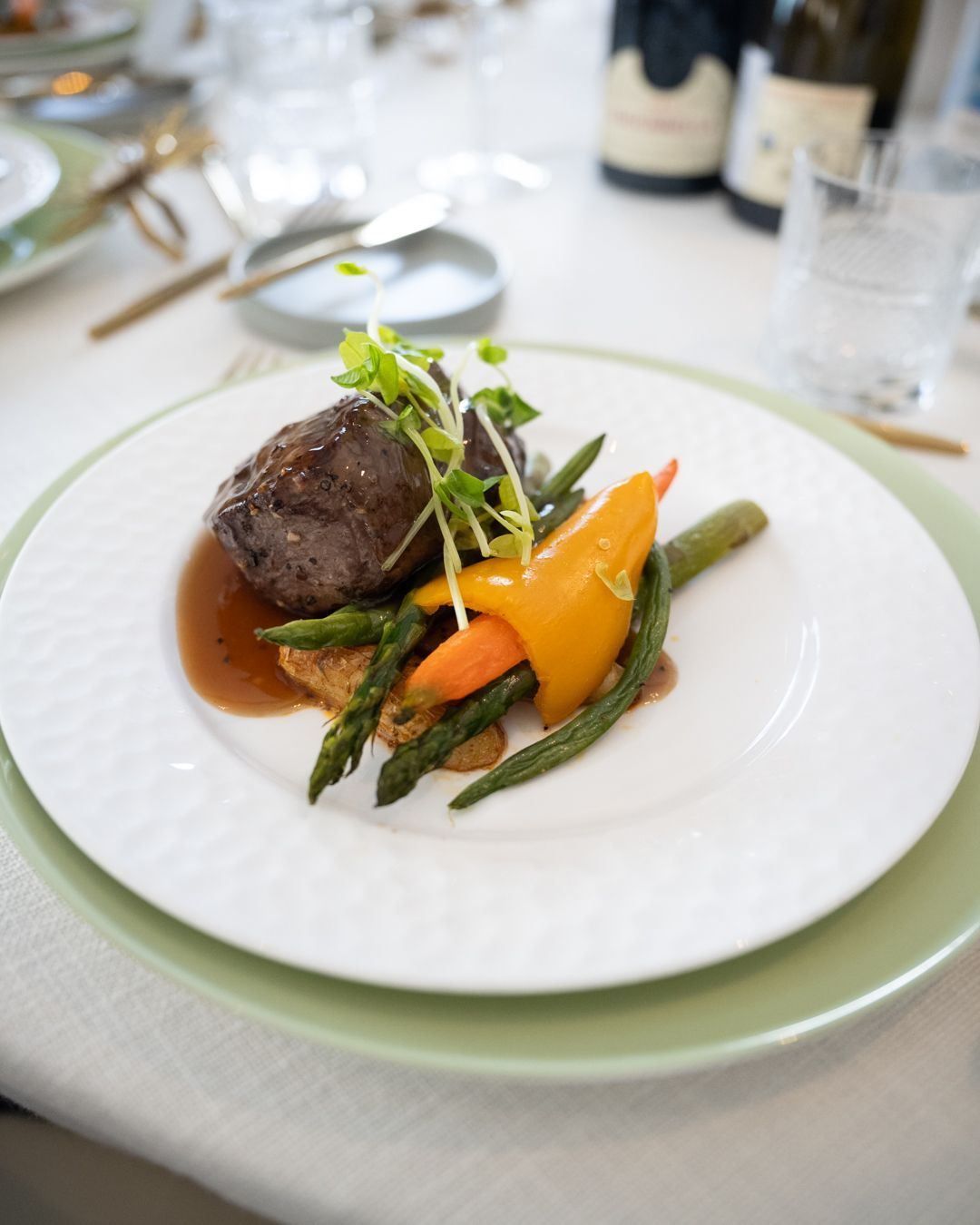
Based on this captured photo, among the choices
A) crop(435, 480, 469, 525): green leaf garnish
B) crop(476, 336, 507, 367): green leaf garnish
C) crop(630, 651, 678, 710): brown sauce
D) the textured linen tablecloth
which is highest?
crop(476, 336, 507, 367): green leaf garnish

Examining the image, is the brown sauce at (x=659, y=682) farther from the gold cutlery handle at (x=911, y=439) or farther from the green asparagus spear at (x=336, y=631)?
the gold cutlery handle at (x=911, y=439)

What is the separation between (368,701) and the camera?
1430 mm

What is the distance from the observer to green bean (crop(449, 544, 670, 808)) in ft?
4.49

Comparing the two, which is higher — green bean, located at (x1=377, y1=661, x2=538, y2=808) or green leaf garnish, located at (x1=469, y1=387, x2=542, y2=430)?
green leaf garnish, located at (x1=469, y1=387, x2=542, y2=430)

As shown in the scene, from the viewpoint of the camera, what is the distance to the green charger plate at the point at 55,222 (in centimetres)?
271

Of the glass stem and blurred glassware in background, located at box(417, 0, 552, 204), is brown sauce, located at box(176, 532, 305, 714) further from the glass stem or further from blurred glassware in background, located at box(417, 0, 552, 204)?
the glass stem

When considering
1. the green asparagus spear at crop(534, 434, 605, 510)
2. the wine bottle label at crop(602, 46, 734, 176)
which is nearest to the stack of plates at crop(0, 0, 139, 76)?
the wine bottle label at crop(602, 46, 734, 176)

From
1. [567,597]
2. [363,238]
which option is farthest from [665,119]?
[567,597]

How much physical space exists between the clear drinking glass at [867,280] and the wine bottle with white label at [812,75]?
0.36 m

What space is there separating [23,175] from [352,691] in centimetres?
222

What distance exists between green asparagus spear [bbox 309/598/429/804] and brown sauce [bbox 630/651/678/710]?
387 millimetres

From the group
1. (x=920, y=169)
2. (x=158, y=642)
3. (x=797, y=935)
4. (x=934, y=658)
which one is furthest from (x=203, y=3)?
(x=797, y=935)

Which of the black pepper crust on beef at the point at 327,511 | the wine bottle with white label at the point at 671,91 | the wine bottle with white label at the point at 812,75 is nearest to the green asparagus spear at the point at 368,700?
the black pepper crust on beef at the point at 327,511

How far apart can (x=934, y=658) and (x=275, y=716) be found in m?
1.07
